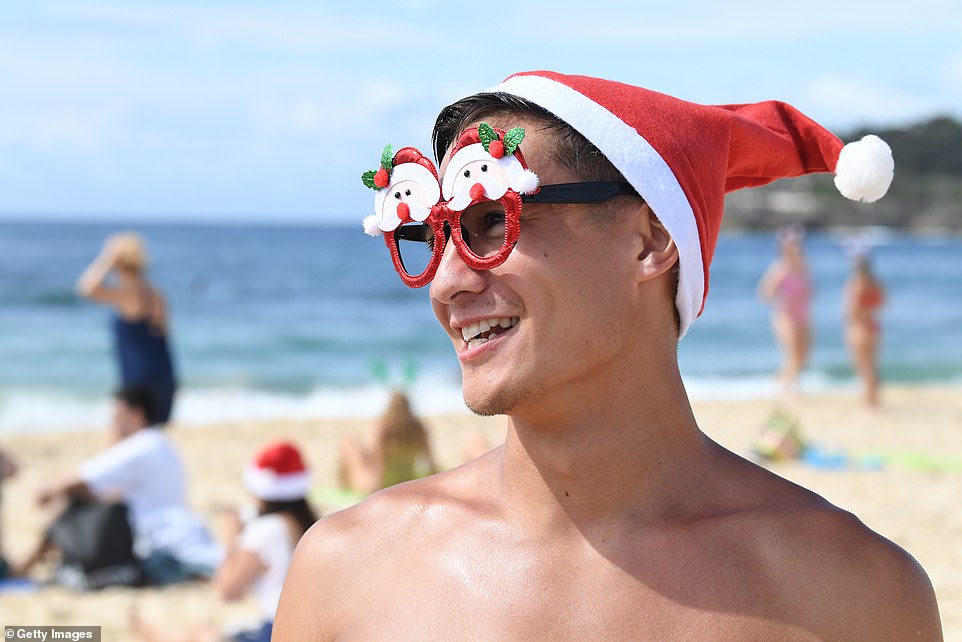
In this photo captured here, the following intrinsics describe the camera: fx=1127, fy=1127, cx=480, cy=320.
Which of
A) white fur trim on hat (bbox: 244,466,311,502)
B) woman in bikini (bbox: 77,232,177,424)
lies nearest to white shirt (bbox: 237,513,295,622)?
white fur trim on hat (bbox: 244,466,311,502)

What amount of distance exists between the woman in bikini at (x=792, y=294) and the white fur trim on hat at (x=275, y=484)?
885 centimetres

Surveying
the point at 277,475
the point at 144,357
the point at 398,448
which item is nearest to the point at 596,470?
the point at 277,475

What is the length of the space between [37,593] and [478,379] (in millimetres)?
5879

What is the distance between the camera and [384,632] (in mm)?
1938

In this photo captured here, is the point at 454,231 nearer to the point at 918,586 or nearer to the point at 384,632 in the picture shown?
the point at 384,632

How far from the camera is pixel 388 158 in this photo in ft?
6.91

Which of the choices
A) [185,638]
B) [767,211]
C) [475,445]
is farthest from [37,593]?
[767,211]

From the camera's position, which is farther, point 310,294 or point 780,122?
point 310,294

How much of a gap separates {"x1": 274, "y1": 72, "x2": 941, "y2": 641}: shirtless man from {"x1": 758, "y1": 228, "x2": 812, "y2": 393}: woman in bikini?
1147cm

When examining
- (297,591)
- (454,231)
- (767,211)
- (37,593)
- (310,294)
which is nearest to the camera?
(454,231)

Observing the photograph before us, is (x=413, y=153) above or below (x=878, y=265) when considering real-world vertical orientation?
above

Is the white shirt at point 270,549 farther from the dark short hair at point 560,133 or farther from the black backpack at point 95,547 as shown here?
the dark short hair at point 560,133

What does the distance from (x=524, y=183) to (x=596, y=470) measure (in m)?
0.51

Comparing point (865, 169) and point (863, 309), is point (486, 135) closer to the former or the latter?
point (865, 169)
